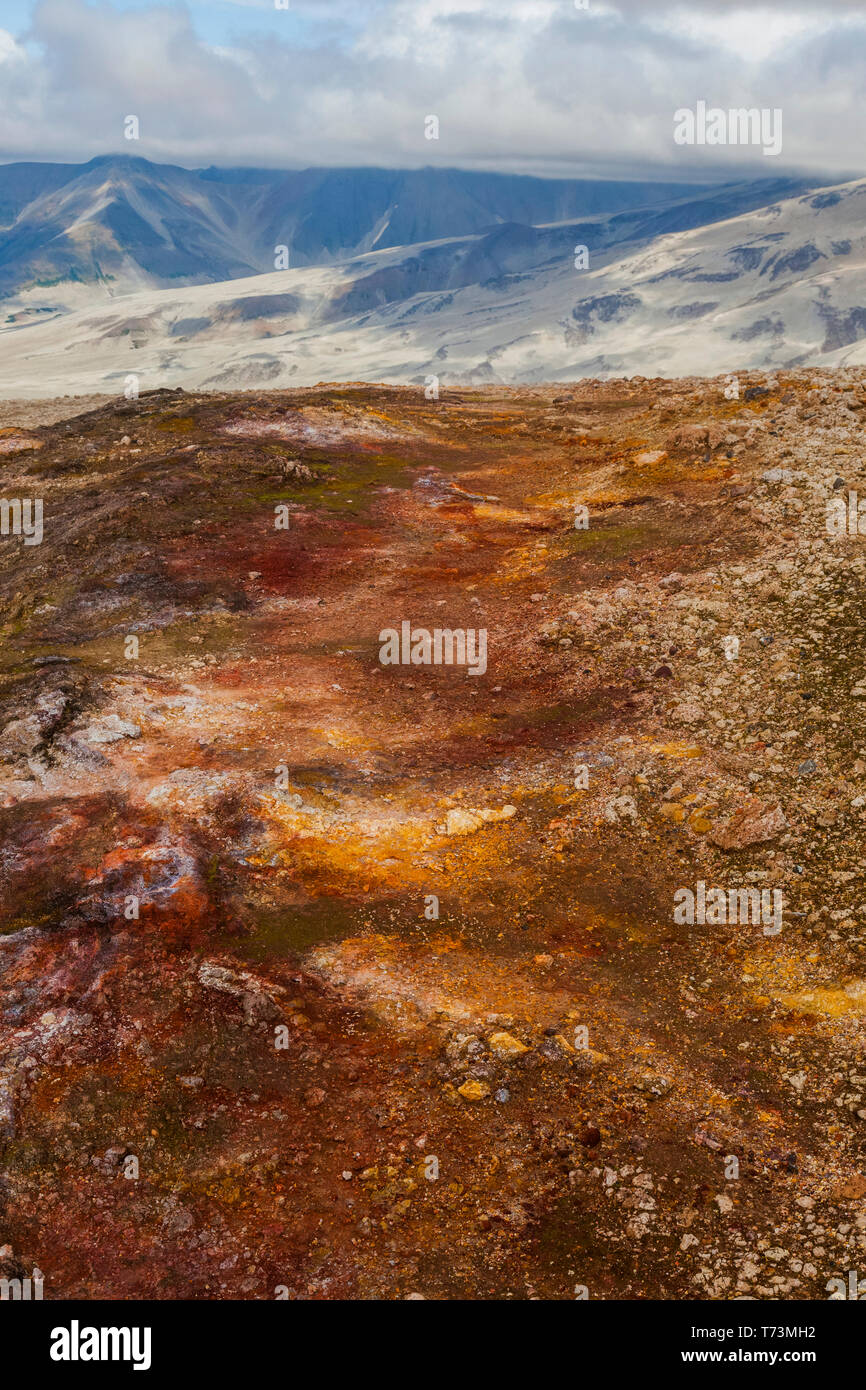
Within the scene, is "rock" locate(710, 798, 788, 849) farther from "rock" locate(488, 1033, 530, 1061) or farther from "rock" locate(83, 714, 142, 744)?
"rock" locate(83, 714, 142, 744)

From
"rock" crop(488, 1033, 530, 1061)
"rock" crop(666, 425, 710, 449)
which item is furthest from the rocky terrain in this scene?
"rock" crop(666, 425, 710, 449)

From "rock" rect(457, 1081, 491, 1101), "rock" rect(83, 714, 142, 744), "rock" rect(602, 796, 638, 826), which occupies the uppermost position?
"rock" rect(83, 714, 142, 744)

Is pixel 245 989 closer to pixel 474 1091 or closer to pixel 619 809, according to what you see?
pixel 474 1091

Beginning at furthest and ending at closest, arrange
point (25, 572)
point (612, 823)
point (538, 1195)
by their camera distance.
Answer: point (25, 572) < point (612, 823) < point (538, 1195)

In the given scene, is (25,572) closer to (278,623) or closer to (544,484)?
(278,623)

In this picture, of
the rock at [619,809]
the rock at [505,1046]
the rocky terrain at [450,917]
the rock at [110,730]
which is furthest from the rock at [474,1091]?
the rock at [110,730]

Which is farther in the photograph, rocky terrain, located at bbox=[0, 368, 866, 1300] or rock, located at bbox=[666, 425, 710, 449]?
A: rock, located at bbox=[666, 425, 710, 449]

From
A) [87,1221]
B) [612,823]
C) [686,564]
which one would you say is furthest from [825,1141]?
[686,564]
